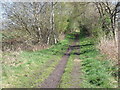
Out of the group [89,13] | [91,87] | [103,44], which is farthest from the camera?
[89,13]

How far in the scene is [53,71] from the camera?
10.2 metres

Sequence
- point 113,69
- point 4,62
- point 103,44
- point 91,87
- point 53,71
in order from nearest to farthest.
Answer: point 91,87, point 113,69, point 53,71, point 4,62, point 103,44

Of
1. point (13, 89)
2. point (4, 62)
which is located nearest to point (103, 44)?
point (4, 62)

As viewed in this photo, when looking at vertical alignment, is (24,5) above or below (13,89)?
above

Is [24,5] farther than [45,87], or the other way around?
[24,5]

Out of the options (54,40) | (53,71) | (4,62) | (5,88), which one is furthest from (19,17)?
(5,88)

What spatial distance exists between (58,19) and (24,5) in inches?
281

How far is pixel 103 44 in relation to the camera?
14.5m

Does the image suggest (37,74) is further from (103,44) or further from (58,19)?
(58,19)

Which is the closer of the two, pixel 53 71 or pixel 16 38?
pixel 53 71

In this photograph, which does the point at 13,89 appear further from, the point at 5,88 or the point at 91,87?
the point at 91,87

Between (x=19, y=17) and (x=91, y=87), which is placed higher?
(x=19, y=17)

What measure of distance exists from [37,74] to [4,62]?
2.70 metres

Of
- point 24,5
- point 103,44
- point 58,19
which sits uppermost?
point 24,5
